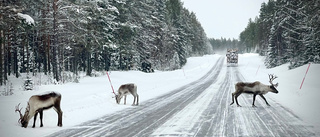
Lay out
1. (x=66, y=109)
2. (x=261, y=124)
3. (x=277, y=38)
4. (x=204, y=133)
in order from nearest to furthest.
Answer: (x=204, y=133) → (x=261, y=124) → (x=66, y=109) → (x=277, y=38)

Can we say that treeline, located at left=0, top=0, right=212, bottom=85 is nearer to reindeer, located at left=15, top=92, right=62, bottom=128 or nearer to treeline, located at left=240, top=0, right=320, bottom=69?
reindeer, located at left=15, top=92, right=62, bottom=128

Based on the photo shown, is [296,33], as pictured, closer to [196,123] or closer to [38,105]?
[196,123]

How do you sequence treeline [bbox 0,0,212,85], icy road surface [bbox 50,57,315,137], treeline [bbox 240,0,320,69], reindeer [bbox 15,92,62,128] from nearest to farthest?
icy road surface [bbox 50,57,315,137]
reindeer [bbox 15,92,62,128]
treeline [bbox 0,0,212,85]
treeline [bbox 240,0,320,69]

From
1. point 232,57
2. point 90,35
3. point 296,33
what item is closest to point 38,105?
point 90,35

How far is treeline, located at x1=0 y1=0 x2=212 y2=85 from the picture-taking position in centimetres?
1789

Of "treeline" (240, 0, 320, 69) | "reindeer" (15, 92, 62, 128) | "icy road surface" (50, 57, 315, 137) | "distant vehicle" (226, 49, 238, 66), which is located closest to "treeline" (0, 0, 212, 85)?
"reindeer" (15, 92, 62, 128)

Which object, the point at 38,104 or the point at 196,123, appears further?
the point at 196,123

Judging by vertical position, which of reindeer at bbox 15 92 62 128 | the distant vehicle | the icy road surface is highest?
the distant vehicle

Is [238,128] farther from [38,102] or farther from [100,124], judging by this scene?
[38,102]

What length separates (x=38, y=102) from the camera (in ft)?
24.8

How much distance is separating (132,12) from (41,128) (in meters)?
26.6

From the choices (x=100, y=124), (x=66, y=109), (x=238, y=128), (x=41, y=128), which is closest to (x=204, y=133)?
(x=238, y=128)

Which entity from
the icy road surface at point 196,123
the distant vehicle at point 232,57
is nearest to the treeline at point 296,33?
the distant vehicle at point 232,57

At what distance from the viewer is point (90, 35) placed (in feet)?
71.2
